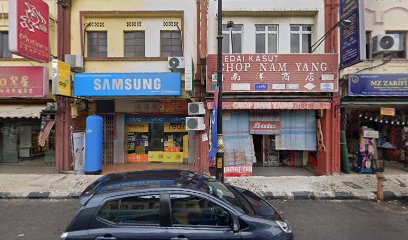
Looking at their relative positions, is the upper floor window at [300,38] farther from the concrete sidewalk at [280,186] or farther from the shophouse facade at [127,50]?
the concrete sidewalk at [280,186]

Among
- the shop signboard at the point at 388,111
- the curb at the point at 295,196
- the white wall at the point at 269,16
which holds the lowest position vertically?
the curb at the point at 295,196

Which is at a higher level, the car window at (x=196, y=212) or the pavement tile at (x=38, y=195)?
the car window at (x=196, y=212)

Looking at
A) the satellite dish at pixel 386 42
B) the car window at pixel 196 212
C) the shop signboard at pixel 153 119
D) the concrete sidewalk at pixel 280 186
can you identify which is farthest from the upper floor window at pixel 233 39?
the car window at pixel 196 212

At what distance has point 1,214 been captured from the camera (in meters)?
6.80

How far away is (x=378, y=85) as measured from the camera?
10023mm

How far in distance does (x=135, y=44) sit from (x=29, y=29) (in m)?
3.78

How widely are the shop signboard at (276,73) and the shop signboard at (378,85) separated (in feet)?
2.45

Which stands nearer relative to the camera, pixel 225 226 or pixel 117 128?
pixel 225 226

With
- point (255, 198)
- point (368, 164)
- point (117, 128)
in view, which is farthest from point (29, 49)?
point (368, 164)

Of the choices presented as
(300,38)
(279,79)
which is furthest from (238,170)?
(300,38)

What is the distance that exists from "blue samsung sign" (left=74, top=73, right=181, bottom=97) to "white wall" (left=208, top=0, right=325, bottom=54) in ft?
7.11

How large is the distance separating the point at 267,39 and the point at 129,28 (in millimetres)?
5743

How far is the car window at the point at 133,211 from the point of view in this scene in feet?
→ 11.8

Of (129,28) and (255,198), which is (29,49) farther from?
(255,198)
